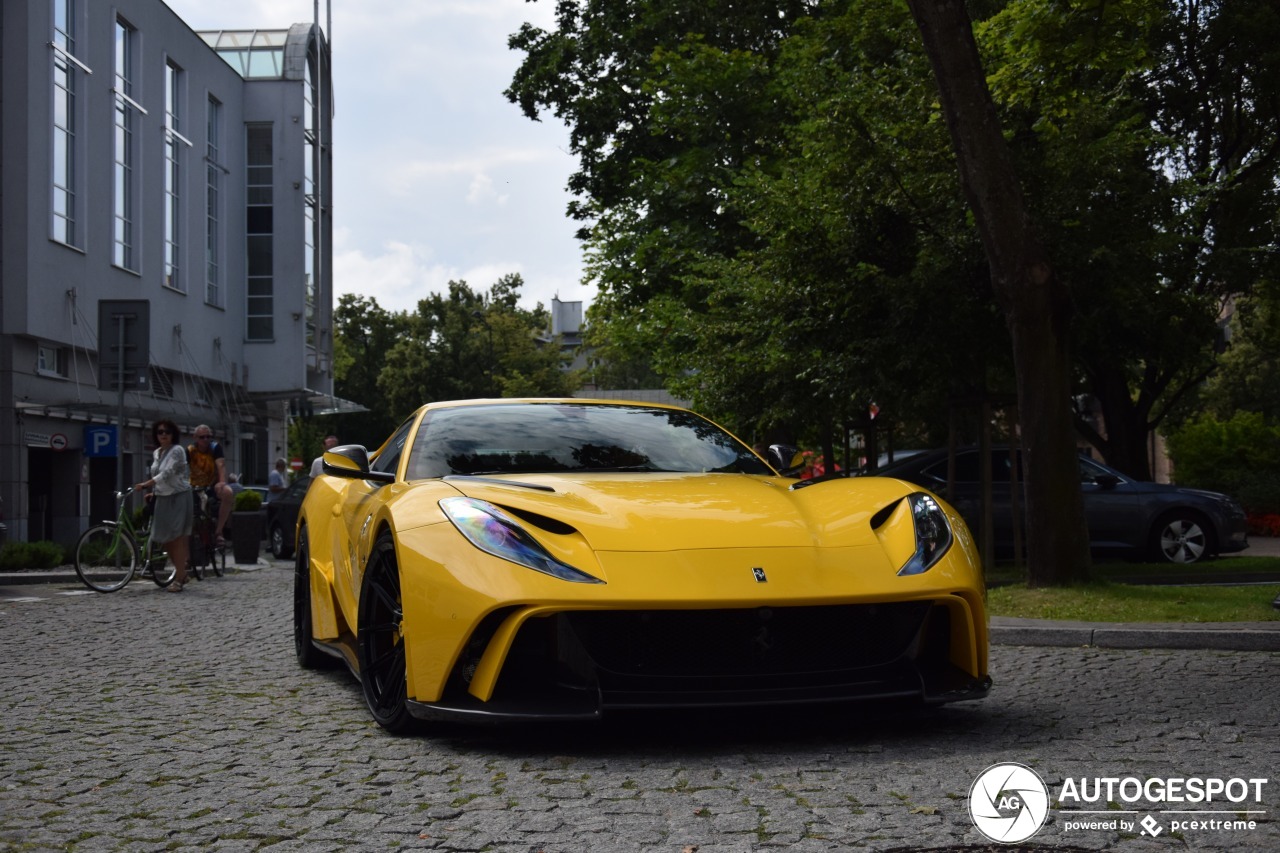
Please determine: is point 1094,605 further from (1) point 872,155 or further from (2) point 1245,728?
(1) point 872,155

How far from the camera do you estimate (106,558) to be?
14.6 metres

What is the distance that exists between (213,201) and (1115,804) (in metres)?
40.3

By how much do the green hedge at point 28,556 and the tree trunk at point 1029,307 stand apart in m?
12.0

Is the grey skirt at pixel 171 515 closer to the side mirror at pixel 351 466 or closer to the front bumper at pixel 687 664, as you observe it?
the side mirror at pixel 351 466

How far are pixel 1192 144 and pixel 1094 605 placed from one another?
646 inches

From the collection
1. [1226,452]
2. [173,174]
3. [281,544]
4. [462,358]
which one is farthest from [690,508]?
[462,358]

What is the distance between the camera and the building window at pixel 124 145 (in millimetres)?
32688

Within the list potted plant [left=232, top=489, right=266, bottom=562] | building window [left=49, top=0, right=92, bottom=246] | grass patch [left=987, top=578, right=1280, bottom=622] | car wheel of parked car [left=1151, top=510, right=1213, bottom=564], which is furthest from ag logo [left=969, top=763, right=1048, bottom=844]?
building window [left=49, top=0, right=92, bottom=246]

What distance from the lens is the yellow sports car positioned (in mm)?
4738

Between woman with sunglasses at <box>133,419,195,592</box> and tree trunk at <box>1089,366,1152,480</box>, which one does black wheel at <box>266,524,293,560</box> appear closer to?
woman with sunglasses at <box>133,419,195,592</box>

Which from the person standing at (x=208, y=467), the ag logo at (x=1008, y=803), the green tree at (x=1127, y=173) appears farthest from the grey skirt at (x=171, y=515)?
the ag logo at (x=1008, y=803)

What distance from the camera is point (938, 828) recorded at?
373 centimetres

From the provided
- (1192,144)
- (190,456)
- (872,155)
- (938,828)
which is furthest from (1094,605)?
(1192,144)

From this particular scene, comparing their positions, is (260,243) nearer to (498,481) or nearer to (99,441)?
(99,441)
